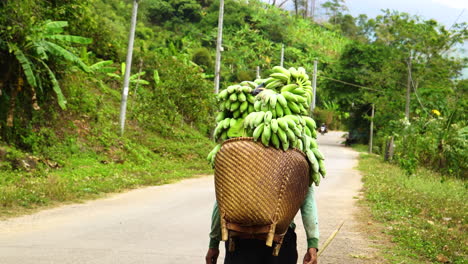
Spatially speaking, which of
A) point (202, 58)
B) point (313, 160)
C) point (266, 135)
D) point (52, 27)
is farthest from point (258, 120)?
point (202, 58)

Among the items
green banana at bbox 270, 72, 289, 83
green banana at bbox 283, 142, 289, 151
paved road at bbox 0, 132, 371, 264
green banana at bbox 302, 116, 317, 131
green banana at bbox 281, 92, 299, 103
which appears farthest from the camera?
paved road at bbox 0, 132, 371, 264

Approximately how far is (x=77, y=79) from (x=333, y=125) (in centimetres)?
5630

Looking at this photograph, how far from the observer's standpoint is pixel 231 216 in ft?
11.4

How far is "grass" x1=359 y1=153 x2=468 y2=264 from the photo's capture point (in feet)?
27.8

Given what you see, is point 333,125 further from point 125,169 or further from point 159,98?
point 125,169

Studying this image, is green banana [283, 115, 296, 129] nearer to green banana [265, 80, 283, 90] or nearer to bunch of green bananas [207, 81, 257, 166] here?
bunch of green bananas [207, 81, 257, 166]

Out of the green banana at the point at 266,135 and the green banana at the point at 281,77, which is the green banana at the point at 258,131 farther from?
the green banana at the point at 281,77

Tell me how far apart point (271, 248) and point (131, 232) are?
18.7 feet

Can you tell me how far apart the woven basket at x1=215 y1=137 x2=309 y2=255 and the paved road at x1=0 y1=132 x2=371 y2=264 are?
3870 millimetres

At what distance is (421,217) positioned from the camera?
12344mm

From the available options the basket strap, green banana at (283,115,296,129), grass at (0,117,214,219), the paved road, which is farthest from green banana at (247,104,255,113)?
grass at (0,117,214,219)

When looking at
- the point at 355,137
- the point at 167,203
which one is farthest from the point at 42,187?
the point at 355,137

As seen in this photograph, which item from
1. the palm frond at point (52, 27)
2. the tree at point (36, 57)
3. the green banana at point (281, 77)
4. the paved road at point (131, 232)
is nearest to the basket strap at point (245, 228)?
the green banana at point (281, 77)

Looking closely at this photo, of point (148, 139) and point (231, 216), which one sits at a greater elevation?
point (231, 216)
